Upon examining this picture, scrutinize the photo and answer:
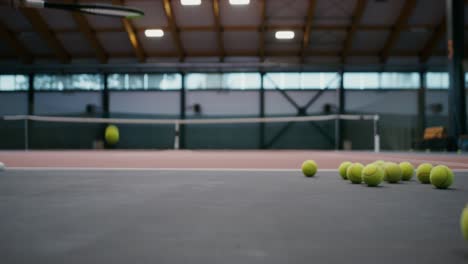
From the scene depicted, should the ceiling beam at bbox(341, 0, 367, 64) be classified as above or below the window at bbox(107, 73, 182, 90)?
above

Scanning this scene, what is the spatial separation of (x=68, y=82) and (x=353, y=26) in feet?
48.0

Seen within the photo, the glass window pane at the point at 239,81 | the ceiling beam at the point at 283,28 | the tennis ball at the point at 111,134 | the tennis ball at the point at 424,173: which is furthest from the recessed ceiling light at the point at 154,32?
the tennis ball at the point at 424,173

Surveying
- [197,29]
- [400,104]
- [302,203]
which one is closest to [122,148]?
[197,29]

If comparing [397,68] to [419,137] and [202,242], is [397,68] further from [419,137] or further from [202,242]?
[202,242]

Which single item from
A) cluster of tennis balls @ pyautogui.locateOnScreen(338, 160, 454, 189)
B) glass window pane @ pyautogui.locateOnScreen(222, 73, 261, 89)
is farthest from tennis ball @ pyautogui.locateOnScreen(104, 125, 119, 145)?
cluster of tennis balls @ pyautogui.locateOnScreen(338, 160, 454, 189)

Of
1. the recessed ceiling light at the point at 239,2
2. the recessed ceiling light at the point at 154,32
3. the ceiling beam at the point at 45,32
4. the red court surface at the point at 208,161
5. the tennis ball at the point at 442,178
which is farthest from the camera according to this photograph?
the recessed ceiling light at the point at 154,32

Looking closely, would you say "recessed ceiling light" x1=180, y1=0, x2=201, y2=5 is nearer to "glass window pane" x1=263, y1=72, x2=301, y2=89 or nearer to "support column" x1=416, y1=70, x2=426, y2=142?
"glass window pane" x1=263, y1=72, x2=301, y2=89

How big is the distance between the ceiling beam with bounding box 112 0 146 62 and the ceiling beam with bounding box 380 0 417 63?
1194 cm

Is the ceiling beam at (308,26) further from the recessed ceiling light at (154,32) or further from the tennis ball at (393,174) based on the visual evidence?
the tennis ball at (393,174)

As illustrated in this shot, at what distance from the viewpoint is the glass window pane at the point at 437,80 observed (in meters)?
20.2

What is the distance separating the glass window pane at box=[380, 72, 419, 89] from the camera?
20.4 m

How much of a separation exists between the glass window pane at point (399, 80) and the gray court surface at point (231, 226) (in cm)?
1811

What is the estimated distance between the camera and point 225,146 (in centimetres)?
2108

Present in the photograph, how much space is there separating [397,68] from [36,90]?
61.3 feet
